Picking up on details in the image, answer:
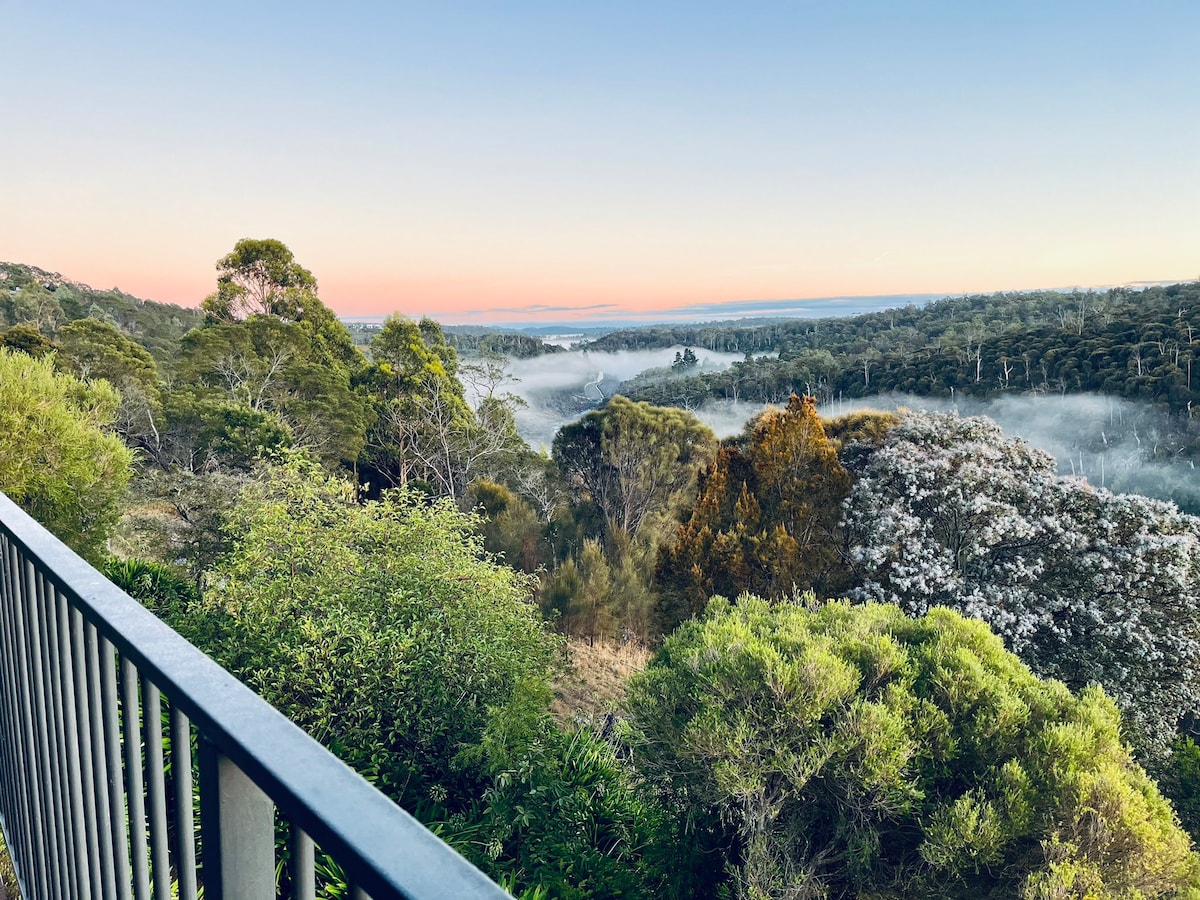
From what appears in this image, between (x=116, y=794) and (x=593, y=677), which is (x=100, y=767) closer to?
(x=116, y=794)

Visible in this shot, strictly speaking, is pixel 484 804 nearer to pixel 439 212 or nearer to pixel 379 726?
pixel 379 726

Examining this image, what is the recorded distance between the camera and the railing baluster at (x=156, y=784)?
0.73 m

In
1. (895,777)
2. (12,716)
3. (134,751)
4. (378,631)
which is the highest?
(134,751)

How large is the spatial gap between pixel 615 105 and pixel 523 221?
12187 millimetres

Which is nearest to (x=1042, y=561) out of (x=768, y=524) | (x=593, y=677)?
(x=768, y=524)

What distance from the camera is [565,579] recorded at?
19375 mm

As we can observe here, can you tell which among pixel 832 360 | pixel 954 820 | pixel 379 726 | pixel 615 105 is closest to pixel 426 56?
pixel 615 105

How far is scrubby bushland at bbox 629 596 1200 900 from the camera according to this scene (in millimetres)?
7051

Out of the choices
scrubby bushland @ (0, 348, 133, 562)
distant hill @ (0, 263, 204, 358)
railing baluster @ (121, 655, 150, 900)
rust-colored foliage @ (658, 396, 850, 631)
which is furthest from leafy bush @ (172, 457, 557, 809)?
distant hill @ (0, 263, 204, 358)

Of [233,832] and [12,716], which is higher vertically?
[233,832]

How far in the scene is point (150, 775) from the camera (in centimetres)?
74

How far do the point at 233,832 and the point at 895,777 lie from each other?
8000 mm

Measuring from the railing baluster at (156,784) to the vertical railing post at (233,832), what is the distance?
0.17 meters

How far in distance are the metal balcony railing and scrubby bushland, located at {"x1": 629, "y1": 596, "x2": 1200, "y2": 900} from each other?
6.96 meters
